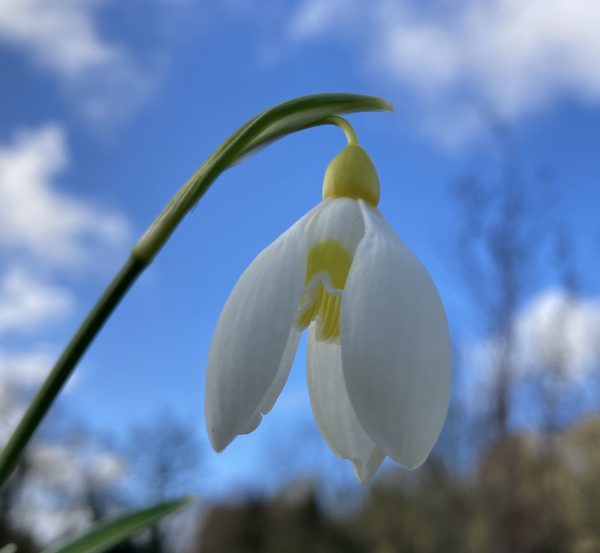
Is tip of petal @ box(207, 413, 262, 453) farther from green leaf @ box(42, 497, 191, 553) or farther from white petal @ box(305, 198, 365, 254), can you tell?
green leaf @ box(42, 497, 191, 553)

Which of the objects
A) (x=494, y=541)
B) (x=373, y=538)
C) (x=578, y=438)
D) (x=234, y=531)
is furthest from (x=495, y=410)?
(x=234, y=531)

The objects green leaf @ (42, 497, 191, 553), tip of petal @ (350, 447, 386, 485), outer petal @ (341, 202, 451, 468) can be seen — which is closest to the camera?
outer petal @ (341, 202, 451, 468)

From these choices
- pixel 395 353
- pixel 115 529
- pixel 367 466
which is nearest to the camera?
pixel 395 353

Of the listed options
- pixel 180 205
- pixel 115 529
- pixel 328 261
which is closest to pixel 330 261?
pixel 328 261

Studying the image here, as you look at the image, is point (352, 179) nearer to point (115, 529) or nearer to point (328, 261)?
point (328, 261)

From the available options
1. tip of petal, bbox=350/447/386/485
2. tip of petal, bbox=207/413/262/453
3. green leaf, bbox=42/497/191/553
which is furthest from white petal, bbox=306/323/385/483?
green leaf, bbox=42/497/191/553
